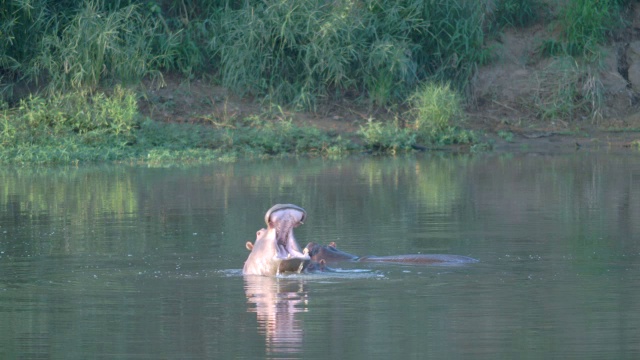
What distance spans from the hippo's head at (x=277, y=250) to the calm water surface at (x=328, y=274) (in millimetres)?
116

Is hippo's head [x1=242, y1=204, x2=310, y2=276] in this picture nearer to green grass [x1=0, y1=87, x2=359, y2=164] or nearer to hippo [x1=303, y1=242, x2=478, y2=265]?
hippo [x1=303, y1=242, x2=478, y2=265]

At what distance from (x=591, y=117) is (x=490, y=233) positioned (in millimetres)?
11829

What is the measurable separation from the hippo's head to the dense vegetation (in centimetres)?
1024

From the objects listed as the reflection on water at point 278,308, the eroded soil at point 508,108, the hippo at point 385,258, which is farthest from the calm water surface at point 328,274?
the eroded soil at point 508,108

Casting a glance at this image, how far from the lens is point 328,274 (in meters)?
8.75

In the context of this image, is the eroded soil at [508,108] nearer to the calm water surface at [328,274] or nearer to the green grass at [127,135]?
the green grass at [127,135]

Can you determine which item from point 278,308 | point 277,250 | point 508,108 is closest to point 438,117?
point 508,108

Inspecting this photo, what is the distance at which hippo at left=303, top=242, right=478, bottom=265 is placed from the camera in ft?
29.9

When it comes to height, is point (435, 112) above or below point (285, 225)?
above

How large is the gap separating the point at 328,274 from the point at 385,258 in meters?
0.67

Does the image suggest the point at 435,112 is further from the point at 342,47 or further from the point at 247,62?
the point at 247,62

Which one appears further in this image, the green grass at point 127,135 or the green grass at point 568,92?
the green grass at point 568,92

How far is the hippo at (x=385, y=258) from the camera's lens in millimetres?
9109

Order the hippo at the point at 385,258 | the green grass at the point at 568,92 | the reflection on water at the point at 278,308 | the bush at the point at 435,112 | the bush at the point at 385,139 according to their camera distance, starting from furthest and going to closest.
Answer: the green grass at the point at 568,92 → the bush at the point at 435,112 → the bush at the point at 385,139 → the hippo at the point at 385,258 → the reflection on water at the point at 278,308
